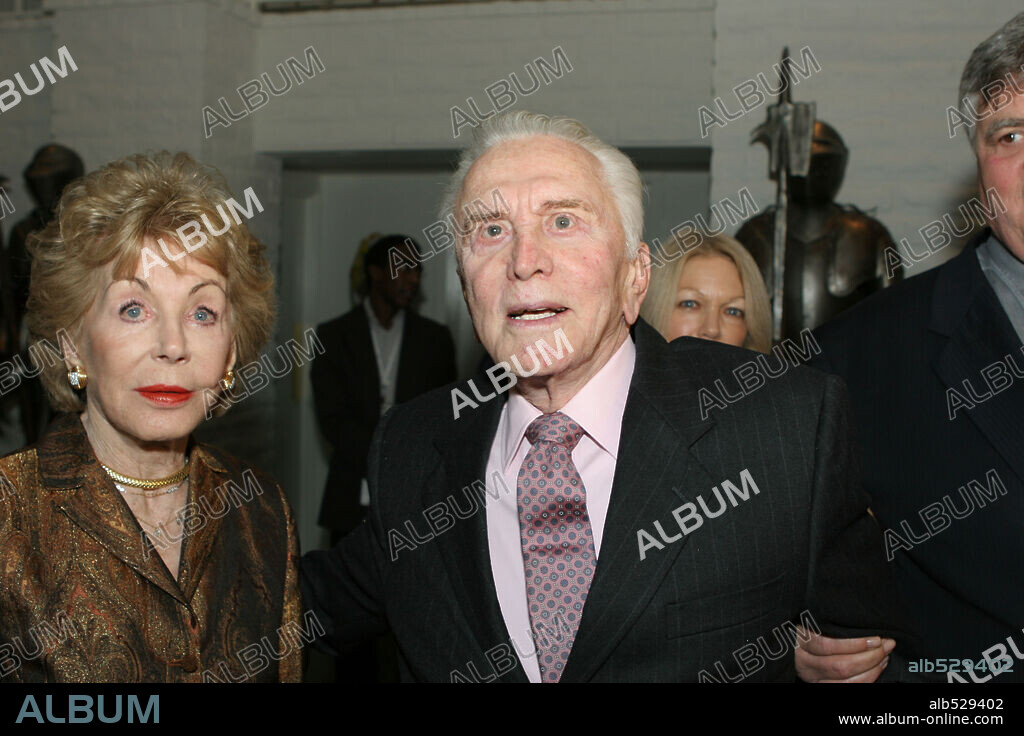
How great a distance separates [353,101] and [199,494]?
3.07 m

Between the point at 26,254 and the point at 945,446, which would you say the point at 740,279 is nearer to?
the point at 945,446

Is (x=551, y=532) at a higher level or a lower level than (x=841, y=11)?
lower

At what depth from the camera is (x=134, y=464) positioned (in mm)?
1463

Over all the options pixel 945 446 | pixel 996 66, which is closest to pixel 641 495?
pixel 945 446

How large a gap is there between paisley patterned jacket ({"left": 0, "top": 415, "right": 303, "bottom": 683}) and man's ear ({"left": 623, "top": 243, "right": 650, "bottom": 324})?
0.73 m

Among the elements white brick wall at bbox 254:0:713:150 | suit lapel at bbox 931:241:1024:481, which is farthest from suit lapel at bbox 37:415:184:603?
white brick wall at bbox 254:0:713:150

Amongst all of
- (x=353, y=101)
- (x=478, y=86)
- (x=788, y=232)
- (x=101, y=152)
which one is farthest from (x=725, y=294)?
(x=101, y=152)

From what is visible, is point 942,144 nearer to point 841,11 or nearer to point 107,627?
point 841,11

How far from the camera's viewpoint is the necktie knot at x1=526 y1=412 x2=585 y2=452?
1367mm

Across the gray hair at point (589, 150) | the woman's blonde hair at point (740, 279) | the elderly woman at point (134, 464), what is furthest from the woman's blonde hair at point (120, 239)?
the woman's blonde hair at point (740, 279)

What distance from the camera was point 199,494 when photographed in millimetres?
1511

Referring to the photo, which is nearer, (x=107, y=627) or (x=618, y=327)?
(x=107, y=627)

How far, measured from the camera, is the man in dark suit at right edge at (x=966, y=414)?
155 centimetres

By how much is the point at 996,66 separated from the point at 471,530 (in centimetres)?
120
